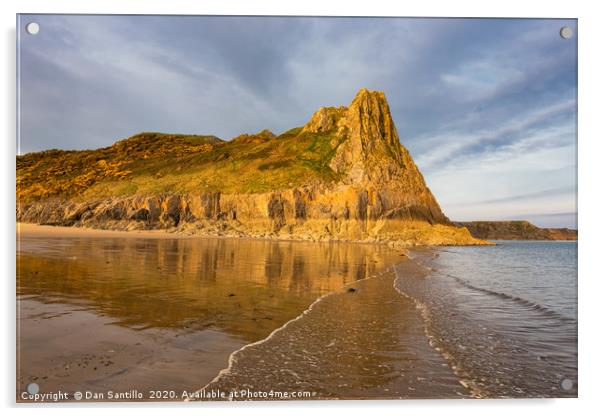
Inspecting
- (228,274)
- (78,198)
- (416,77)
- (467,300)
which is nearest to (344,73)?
(416,77)

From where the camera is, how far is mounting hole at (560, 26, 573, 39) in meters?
6.40

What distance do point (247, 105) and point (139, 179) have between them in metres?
56.6

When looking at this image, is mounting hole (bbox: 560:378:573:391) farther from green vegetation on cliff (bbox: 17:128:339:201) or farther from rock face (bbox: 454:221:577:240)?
rock face (bbox: 454:221:577:240)

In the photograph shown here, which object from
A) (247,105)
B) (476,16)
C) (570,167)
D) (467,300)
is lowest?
(467,300)

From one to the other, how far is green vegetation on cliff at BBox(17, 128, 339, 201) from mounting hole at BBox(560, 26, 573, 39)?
47.5m

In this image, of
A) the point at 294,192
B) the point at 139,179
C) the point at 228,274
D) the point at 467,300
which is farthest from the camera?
the point at 139,179

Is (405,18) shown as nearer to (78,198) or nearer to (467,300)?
(467,300)

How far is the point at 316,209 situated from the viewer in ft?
169

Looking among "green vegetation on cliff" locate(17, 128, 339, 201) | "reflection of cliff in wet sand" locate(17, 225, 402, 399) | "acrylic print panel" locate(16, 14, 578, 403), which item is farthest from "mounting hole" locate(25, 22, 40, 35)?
"green vegetation on cliff" locate(17, 128, 339, 201)

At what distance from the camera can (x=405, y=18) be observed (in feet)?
21.4

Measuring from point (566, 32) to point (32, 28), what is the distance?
29.9ft

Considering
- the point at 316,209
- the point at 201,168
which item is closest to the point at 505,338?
the point at 316,209
